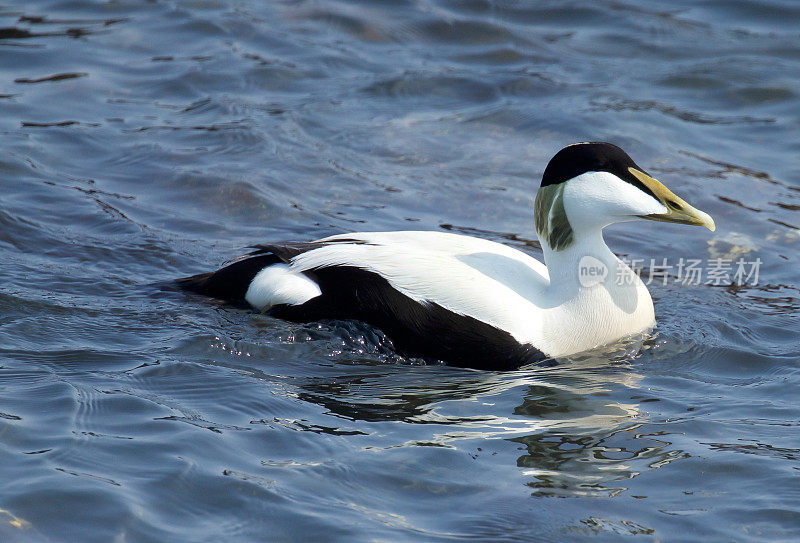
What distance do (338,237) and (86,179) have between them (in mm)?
2288

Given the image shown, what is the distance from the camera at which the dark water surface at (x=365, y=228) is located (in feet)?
10.8

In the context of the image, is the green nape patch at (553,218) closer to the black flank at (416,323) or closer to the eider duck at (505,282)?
the eider duck at (505,282)

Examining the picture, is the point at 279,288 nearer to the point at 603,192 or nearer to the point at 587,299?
the point at 587,299

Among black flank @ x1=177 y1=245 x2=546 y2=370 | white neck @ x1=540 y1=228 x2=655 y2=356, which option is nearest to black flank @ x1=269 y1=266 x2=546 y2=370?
black flank @ x1=177 y1=245 x2=546 y2=370

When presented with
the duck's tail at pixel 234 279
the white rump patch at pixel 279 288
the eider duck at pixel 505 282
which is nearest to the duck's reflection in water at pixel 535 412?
the eider duck at pixel 505 282

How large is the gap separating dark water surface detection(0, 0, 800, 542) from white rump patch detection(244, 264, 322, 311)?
14cm

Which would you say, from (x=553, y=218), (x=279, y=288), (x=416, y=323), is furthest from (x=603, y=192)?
(x=279, y=288)

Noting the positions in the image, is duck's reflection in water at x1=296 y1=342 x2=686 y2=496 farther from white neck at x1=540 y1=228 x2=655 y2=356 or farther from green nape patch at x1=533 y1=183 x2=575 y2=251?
green nape patch at x1=533 y1=183 x2=575 y2=251

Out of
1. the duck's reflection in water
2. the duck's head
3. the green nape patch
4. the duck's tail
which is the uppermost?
Result: the duck's head

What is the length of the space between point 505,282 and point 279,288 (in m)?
0.96

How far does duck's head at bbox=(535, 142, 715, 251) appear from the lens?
4.38m

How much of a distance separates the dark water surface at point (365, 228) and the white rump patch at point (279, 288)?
0.14 meters

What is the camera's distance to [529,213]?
249 inches

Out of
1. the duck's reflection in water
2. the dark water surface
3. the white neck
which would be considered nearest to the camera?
the dark water surface
